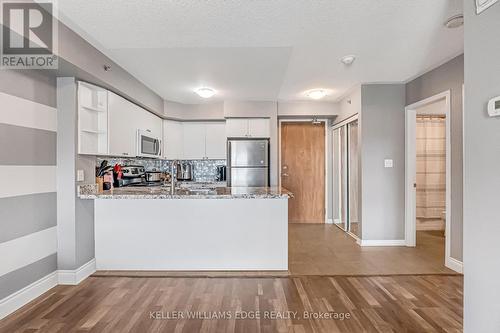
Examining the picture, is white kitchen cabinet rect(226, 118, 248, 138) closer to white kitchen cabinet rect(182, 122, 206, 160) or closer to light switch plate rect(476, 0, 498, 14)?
white kitchen cabinet rect(182, 122, 206, 160)

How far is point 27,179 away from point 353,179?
14.5 ft

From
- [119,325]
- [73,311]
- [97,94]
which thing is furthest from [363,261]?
[97,94]

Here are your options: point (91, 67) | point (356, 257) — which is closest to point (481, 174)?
point (356, 257)

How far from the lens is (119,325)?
2.11 meters

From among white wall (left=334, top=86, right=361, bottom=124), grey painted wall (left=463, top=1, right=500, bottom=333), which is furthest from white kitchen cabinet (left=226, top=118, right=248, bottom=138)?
grey painted wall (left=463, top=1, right=500, bottom=333)

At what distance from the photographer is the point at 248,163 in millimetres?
5090

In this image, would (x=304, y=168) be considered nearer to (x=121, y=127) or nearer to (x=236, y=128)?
(x=236, y=128)

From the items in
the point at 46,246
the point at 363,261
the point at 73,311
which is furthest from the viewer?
the point at 363,261

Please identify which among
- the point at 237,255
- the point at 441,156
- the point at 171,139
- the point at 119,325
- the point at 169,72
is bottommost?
the point at 119,325

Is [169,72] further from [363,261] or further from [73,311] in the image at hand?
[363,261]

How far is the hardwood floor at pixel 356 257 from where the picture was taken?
317cm

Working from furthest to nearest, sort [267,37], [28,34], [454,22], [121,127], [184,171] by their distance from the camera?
[184,171] → [121,127] → [267,37] → [454,22] → [28,34]

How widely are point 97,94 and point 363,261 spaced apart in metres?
3.77

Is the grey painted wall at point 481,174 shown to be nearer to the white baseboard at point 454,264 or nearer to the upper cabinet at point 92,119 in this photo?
the white baseboard at point 454,264
